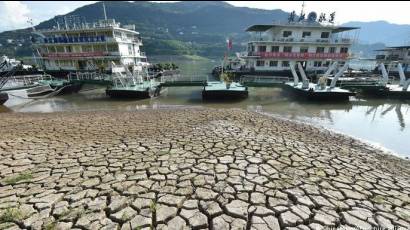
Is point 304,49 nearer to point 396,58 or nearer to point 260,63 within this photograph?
point 260,63

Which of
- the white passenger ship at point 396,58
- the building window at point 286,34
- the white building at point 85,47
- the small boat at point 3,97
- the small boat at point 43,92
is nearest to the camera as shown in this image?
the small boat at point 3,97

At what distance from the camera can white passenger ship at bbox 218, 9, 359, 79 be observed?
3100cm

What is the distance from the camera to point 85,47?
32094 millimetres

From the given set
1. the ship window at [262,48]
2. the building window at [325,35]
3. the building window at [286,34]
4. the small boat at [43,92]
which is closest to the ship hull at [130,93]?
the small boat at [43,92]

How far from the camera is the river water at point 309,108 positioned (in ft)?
37.8

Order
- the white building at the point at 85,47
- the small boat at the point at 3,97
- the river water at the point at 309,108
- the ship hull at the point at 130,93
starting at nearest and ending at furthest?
the river water at the point at 309,108 < the small boat at the point at 3,97 < the ship hull at the point at 130,93 < the white building at the point at 85,47

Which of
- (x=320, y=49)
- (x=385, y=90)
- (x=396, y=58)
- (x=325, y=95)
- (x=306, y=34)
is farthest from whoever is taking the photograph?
(x=396, y=58)

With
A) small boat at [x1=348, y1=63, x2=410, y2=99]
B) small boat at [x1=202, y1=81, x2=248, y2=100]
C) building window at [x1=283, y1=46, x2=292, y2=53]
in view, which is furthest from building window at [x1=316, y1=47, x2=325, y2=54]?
small boat at [x1=202, y1=81, x2=248, y2=100]

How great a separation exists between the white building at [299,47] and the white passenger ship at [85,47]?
18390mm

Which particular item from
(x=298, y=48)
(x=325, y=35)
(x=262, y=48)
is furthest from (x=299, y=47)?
(x=262, y=48)

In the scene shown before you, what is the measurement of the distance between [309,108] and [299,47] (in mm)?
18114

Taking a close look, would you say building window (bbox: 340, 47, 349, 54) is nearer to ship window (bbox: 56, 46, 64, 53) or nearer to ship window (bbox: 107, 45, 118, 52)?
ship window (bbox: 107, 45, 118, 52)

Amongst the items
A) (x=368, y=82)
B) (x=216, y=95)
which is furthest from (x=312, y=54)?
(x=216, y=95)

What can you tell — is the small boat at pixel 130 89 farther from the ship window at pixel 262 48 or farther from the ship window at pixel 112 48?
the ship window at pixel 262 48
